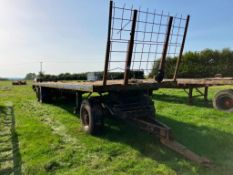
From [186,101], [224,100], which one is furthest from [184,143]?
[186,101]

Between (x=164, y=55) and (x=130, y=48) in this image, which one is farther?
(x=164, y=55)

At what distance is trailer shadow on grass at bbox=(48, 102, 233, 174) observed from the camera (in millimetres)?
4426

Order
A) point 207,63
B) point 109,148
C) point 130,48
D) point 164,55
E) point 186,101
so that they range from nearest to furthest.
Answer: point 109,148 → point 130,48 → point 164,55 → point 186,101 → point 207,63

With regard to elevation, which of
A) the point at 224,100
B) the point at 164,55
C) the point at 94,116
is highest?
the point at 164,55

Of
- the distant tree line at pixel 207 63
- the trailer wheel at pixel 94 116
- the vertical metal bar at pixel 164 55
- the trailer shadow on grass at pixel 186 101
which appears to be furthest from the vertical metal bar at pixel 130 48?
the distant tree line at pixel 207 63

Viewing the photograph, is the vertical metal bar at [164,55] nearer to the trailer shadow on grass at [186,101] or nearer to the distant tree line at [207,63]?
the trailer shadow on grass at [186,101]

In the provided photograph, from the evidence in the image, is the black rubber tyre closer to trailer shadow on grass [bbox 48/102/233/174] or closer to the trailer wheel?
trailer shadow on grass [bbox 48/102/233/174]

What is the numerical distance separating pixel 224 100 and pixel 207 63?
83.4 feet

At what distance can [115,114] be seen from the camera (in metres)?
6.12

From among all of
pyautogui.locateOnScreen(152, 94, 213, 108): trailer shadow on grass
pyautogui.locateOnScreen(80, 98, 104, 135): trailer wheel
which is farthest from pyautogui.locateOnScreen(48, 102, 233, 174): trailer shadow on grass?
pyautogui.locateOnScreen(152, 94, 213, 108): trailer shadow on grass

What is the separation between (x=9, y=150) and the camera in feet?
18.0

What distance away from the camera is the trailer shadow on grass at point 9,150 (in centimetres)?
452

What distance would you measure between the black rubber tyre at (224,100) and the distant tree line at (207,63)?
2073 centimetres

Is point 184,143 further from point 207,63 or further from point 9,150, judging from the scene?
point 207,63
